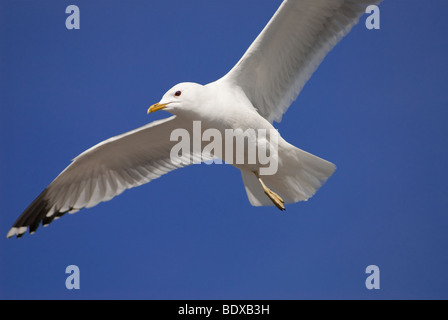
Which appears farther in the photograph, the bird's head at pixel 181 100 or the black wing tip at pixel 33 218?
the black wing tip at pixel 33 218

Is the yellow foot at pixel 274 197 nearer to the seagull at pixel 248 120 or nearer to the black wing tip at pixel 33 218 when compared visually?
the seagull at pixel 248 120

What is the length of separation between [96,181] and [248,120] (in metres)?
1.44

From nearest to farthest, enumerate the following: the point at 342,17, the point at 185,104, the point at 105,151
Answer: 1. the point at 185,104
2. the point at 342,17
3. the point at 105,151

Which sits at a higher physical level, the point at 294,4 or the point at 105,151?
the point at 294,4

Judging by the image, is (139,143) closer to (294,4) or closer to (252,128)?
(252,128)

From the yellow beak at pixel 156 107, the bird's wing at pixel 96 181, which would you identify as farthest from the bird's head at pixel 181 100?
the bird's wing at pixel 96 181

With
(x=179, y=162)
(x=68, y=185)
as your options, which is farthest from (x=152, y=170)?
(x=68, y=185)

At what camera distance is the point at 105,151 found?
4785 millimetres

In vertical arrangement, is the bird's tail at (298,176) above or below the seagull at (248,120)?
below

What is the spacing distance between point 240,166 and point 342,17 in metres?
1.18

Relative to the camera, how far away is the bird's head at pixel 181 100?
4020mm

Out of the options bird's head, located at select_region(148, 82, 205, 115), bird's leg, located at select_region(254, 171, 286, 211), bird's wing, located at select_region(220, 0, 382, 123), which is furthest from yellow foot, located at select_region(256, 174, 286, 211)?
bird's head, located at select_region(148, 82, 205, 115)

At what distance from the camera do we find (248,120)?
412 centimetres

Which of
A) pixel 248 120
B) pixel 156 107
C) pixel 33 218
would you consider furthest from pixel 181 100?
pixel 33 218
